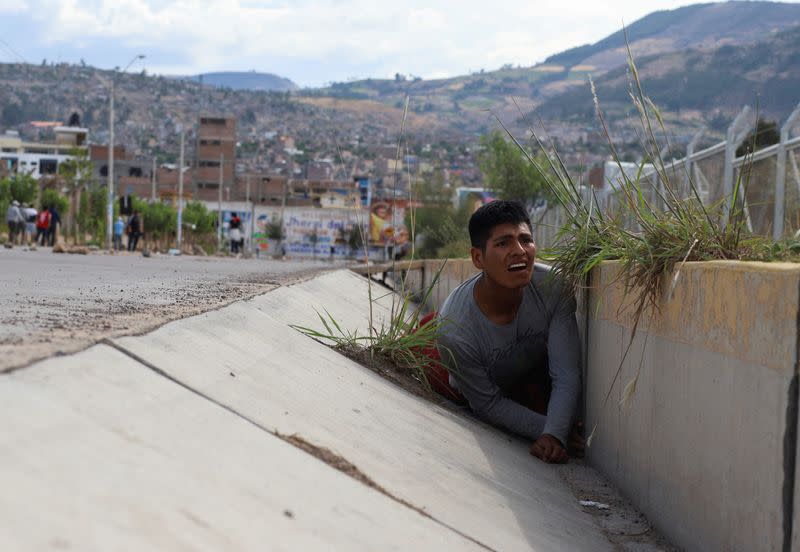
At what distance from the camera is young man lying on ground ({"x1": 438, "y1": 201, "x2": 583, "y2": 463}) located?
6.06 m

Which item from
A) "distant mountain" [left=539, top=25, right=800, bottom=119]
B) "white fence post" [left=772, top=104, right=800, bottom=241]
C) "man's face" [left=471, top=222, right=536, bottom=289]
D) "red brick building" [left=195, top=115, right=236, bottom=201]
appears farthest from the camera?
"red brick building" [left=195, top=115, right=236, bottom=201]

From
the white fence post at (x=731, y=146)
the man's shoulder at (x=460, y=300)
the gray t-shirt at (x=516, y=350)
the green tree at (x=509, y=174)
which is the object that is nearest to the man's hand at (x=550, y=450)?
the gray t-shirt at (x=516, y=350)

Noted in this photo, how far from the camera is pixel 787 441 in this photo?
127 inches

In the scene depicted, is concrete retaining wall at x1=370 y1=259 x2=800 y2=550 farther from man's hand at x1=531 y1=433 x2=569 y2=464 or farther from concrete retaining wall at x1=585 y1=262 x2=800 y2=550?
man's hand at x1=531 y1=433 x2=569 y2=464

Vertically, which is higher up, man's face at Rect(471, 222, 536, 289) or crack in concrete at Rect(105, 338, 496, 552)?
man's face at Rect(471, 222, 536, 289)

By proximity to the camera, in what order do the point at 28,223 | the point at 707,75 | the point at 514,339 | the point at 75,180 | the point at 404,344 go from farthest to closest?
the point at 707,75, the point at 75,180, the point at 28,223, the point at 404,344, the point at 514,339

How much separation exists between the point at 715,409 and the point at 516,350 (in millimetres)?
2592

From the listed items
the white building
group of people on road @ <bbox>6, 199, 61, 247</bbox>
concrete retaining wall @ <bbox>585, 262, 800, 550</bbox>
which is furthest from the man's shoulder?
the white building

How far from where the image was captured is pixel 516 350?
644 cm

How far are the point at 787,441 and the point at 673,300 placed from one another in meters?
1.39

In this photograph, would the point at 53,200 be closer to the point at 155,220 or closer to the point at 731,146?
the point at 155,220

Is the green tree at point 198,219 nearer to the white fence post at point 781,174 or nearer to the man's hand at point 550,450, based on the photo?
the white fence post at point 781,174

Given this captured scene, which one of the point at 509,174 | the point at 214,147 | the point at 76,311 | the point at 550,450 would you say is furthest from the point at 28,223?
the point at 214,147

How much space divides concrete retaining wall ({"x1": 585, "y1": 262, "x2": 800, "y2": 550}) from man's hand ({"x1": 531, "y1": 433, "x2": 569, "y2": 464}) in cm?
48
